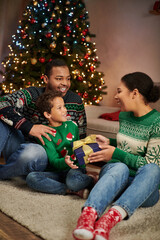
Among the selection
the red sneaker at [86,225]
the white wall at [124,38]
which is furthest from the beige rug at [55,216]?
the white wall at [124,38]

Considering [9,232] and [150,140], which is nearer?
[9,232]

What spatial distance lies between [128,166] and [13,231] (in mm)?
697

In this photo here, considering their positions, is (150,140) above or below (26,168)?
above

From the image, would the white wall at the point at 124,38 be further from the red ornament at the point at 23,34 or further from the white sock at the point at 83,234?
the white sock at the point at 83,234

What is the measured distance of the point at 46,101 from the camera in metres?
2.10

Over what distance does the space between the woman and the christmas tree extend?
113 inches

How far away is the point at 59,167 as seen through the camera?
195 centimetres

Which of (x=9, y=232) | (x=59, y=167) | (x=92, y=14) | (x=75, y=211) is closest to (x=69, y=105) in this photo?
(x=59, y=167)

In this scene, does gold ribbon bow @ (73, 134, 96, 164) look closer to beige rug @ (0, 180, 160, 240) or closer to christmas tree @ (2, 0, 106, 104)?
beige rug @ (0, 180, 160, 240)

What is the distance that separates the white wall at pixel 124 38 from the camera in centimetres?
450

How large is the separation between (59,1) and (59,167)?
3.30 m

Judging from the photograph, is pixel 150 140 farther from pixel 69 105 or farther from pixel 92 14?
pixel 92 14

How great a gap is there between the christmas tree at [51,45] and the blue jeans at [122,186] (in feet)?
10.5

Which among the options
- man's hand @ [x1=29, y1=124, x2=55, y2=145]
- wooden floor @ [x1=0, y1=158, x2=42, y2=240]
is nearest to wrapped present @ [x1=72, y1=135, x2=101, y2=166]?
man's hand @ [x1=29, y1=124, x2=55, y2=145]
